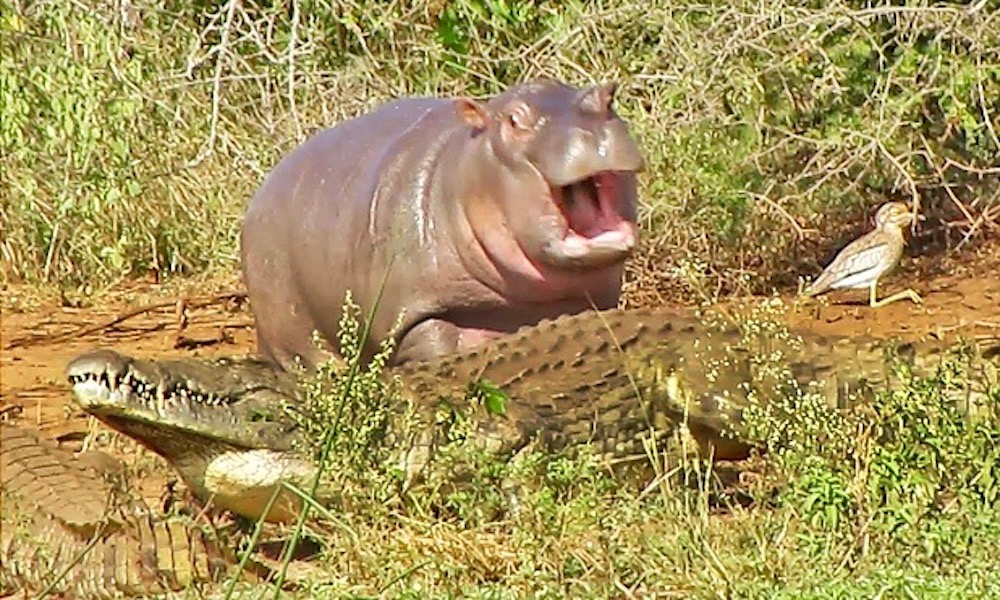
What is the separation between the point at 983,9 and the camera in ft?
28.6

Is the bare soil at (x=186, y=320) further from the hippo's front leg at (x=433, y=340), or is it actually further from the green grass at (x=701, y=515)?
the green grass at (x=701, y=515)

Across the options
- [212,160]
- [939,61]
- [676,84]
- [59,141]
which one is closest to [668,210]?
[676,84]

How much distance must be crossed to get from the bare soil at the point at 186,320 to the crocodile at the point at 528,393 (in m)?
1.84

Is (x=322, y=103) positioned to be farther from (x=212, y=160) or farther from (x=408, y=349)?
(x=408, y=349)

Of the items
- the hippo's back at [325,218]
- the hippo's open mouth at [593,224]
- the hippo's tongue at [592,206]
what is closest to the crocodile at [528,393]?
the hippo's open mouth at [593,224]

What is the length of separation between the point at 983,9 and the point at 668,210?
1.51 m

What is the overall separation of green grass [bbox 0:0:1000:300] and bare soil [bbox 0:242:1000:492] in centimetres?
29

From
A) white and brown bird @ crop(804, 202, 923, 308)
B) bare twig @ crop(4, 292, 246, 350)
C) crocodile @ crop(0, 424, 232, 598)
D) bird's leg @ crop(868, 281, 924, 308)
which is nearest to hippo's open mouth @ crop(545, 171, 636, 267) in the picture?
crocodile @ crop(0, 424, 232, 598)

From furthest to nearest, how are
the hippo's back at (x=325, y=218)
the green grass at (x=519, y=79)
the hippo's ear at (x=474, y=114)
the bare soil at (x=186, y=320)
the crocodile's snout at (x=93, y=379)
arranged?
1. the green grass at (x=519, y=79)
2. the bare soil at (x=186, y=320)
3. the hippo's back at (x=325, y=218)
4. the hippo's ear at (x=474, y=114)
5. the crocodile's snout at (x=93, y=379)

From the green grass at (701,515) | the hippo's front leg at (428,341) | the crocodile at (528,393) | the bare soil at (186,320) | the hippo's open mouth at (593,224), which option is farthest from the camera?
the bare soil at (186,320)

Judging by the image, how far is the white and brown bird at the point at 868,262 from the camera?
856cm

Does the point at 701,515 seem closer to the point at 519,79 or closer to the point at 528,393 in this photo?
the point at 528,393

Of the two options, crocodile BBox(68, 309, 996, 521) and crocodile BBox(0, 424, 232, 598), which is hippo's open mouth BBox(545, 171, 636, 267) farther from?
crocodile BBox(0, 424, 232, 598)

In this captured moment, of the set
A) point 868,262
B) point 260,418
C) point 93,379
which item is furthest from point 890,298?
point 93,379
